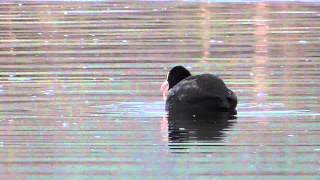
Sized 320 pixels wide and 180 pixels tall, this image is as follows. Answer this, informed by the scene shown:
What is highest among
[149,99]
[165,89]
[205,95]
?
[205,95]

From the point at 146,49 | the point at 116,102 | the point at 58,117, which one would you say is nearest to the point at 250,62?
the point at 146,49

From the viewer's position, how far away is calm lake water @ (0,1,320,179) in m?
11.6

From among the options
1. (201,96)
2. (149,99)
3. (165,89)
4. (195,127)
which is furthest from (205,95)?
(149,99)

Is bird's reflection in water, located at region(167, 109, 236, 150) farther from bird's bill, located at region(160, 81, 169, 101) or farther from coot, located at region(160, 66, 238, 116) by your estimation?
bird's bill, located at region(160, 81, 169, 101)

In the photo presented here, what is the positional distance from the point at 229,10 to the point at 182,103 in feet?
67.2

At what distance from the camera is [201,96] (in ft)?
49.2

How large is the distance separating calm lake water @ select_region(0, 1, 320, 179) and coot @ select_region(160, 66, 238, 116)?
0.21 metres

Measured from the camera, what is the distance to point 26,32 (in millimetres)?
28531

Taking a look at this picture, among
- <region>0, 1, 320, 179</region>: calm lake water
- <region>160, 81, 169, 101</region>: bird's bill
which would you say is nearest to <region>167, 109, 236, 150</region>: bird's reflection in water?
<region>0, 1, 320, 179</region>: calm lake water

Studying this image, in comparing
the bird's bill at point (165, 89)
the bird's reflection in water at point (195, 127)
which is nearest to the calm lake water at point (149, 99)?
the bird's reflection in water at point (195, 127)

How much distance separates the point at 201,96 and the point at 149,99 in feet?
4.38

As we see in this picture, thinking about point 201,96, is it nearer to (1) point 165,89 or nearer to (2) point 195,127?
(2) point 195,127

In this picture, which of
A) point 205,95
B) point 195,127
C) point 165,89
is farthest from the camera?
point 165,89

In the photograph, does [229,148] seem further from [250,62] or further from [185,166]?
[250,62]
